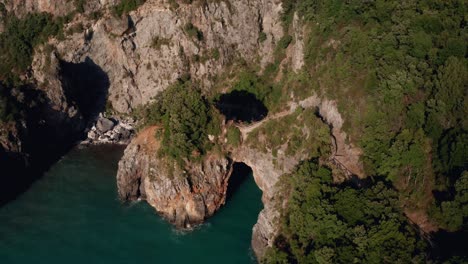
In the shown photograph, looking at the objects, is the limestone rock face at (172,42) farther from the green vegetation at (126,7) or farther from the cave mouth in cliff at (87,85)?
the cave mouth in cliff at (87,85)

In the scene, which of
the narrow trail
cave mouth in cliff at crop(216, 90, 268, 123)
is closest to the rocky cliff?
cave mouth in cliff at crop(216, 90, 268, 123)

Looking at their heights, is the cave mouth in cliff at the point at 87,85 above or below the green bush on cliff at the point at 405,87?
below

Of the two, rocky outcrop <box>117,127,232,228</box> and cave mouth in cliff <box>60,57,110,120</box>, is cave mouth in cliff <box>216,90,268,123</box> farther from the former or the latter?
cave mouth in cliff <box>60,57,110,120</box>

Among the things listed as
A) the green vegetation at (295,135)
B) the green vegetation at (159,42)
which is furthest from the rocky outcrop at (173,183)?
the green vegetation at (159,42)

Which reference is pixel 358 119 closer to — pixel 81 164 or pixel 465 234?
pixel 465 234

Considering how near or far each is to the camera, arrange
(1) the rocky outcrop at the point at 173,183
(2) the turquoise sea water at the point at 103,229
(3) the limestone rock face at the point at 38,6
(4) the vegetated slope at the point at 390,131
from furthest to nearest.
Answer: (3) the limestone rock face at the point at 38,6 → (1) the rocky outcrop at the point at 173,183 → (2) the turquoise sea water at the point at 103,229 → (4) the vegetated slope at the point at 390,131

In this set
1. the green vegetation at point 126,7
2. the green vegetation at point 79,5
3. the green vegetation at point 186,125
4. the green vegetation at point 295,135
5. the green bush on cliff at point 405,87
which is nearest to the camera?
the green bush on cliff at point 405,87
